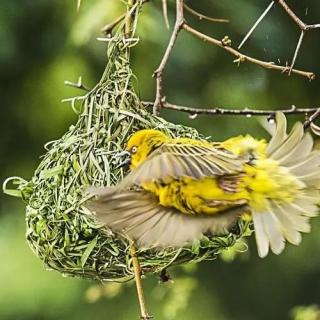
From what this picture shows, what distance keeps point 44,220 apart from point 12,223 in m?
1.49

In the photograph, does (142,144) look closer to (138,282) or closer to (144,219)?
(144,219)

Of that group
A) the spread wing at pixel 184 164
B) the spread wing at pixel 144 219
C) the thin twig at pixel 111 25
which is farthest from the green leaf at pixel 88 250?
the thin twig at pixel 111 25

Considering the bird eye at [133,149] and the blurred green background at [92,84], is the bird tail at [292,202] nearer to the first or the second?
the bird eye at [133,149]

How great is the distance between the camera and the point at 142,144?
63.9 inches

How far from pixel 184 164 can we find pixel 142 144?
12cm

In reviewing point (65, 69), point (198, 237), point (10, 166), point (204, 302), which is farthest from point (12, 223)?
point (198, 237)

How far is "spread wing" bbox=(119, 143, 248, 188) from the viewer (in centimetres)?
148

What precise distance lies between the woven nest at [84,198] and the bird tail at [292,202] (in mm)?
121

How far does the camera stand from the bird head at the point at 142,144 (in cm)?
161

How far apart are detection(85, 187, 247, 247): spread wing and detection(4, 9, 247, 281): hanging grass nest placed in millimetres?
90

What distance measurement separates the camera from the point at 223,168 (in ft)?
5.13

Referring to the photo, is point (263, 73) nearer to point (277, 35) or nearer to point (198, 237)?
point (277, 35)

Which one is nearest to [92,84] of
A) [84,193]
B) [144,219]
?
[84,193]

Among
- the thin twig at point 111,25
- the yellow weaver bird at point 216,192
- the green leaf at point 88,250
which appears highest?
the thin twig at point 111,25
